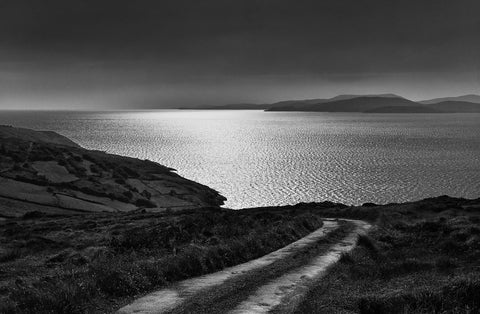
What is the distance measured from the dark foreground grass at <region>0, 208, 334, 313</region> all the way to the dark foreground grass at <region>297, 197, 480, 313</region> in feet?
17.2

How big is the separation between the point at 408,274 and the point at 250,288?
8.29m

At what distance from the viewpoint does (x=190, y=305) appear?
13852 mm

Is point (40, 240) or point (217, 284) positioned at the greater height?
point (217, 284)

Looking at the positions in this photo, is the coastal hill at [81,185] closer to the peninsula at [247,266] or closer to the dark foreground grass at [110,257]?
the peninsula at [247,266]

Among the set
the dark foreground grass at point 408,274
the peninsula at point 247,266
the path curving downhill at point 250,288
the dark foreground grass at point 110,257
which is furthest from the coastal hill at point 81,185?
the path curving downhill at point 250,288

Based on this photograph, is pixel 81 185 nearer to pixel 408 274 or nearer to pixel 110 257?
pixel 110 257

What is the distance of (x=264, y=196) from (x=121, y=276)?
88181 mm

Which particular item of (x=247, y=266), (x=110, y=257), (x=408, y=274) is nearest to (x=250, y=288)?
(x=247, y=266)

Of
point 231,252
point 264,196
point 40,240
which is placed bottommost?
point 264,196

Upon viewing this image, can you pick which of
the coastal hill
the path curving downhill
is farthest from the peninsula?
the coastal hill

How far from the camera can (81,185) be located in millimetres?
83250

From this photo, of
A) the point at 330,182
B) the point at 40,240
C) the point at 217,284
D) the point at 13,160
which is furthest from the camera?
the point at 330,182

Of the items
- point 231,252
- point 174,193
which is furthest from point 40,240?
point 174,193

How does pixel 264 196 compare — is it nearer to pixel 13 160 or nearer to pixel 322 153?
pixel 13 160
